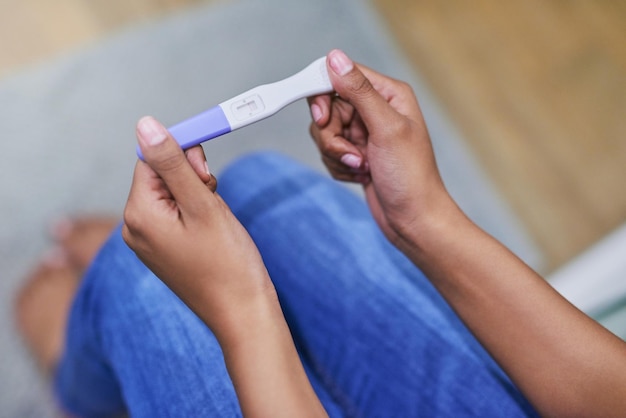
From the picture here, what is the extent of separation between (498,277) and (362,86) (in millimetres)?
222

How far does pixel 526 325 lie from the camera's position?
514 mm

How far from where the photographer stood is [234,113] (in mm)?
470

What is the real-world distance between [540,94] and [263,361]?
105 cm

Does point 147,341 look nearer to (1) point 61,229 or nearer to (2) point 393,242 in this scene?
(2) point 393,242

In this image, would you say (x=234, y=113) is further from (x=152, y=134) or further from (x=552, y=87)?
(x=552, y=87)

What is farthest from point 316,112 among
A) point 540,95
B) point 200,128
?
point 540,95

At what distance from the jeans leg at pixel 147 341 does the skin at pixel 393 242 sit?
9cm

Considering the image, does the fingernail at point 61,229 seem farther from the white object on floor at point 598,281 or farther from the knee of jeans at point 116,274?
the white object on floor at point 598,281

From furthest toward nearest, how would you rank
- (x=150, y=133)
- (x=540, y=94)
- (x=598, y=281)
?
(x=540, y=94), (x=598, y=281), (x=150, y=133)

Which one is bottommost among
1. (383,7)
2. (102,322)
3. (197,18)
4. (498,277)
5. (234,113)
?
(498,277)

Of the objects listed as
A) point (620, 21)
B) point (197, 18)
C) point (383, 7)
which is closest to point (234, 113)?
point (197, 18)

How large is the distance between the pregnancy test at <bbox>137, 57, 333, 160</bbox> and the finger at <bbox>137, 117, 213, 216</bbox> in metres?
0.02

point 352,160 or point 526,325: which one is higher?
point 352,160

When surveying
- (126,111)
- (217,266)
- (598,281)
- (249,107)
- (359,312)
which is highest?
(126,111)
